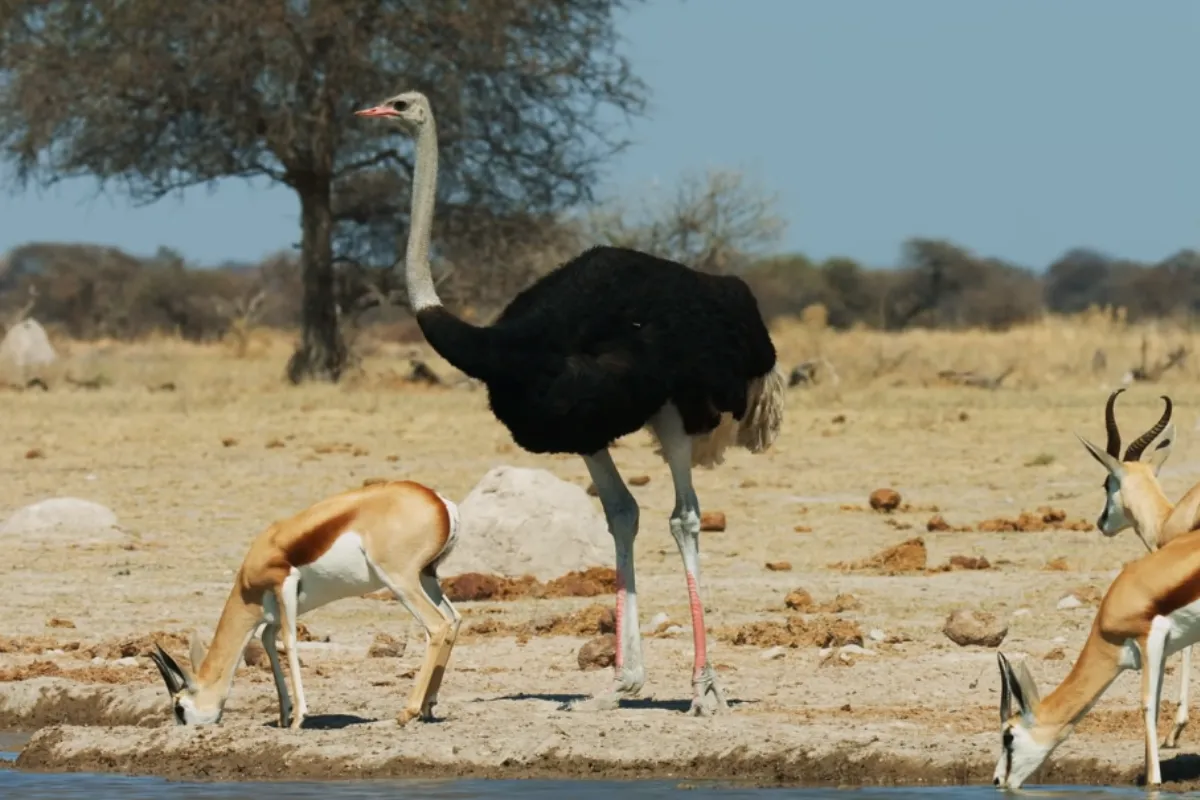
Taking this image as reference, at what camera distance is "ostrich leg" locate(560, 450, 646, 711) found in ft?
28.0

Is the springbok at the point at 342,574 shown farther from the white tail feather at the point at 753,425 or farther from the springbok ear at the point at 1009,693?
the springbok ear at the point at 1009,693

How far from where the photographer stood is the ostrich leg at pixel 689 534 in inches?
327

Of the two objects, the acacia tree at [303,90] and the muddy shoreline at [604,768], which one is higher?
the acacia tree at [303,90]

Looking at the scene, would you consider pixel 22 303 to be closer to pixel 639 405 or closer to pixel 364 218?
pixel 364 218

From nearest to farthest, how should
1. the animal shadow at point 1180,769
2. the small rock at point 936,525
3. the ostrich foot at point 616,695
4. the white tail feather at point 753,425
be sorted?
the animal shadow at point 1180,769, the ostrich foot at point 616,695, the white tail feather at point 753,425, the small rock at point 936,525

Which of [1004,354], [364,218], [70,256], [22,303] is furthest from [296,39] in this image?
[70,256]

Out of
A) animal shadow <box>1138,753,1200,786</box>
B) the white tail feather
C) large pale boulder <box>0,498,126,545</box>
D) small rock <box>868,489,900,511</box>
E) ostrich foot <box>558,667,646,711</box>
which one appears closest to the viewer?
animal shadow <box>1138,753,1200,786</box>

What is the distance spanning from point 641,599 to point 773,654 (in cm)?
189

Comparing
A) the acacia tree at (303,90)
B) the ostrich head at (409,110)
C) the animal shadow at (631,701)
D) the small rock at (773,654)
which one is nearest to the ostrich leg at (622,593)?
the animal shadow at (631,701)

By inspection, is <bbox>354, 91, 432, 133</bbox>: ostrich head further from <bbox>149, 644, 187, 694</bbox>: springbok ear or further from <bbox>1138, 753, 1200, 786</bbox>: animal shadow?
<bbox>1138, 753, 1200, 786</bbox>: animal shadow

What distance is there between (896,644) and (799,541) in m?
3.69

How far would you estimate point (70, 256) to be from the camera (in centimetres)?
6303

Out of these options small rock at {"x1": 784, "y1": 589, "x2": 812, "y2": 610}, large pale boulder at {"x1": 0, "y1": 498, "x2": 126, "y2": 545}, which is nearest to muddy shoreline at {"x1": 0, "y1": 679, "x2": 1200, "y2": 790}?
small rock at {"x1": 784, "y1": 589, "x2": 812, "y2": 610}

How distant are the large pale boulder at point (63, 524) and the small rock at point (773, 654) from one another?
Result: 509 cm
